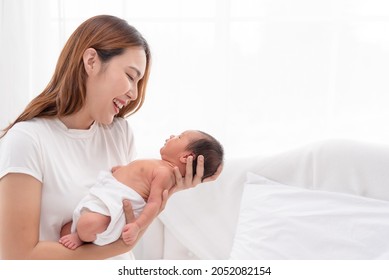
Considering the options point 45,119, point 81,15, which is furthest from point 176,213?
point 81,15

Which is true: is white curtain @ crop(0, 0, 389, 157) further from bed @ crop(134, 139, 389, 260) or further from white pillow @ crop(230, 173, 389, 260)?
white pillow @ crop(230, 173, 389, 260)

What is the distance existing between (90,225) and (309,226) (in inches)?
29.3

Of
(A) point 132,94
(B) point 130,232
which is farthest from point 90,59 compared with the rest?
(B) point 130,232

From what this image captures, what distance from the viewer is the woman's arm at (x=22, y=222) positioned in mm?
1312

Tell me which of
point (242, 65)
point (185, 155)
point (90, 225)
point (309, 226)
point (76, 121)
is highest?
point (242, 65)

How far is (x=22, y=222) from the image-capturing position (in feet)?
4.32

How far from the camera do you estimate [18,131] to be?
136 cm

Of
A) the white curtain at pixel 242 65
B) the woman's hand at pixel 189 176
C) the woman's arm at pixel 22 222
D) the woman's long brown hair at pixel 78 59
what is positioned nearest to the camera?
the woman's arm at pixel 22 222

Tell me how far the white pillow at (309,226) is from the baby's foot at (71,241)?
1.93 ft

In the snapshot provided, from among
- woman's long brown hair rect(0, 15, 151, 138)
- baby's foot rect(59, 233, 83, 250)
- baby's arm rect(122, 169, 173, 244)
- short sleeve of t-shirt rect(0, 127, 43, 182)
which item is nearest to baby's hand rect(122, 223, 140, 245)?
baby's arm rect(122, 169, 173, 244)

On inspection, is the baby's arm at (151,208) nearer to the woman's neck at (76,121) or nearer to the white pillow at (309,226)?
the woman's neck at (76,121)

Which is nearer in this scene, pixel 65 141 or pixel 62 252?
pixel 62 252

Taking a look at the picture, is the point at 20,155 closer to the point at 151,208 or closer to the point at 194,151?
the point at 151,208

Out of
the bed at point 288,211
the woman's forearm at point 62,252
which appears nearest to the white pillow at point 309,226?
the bed at point 288,211
